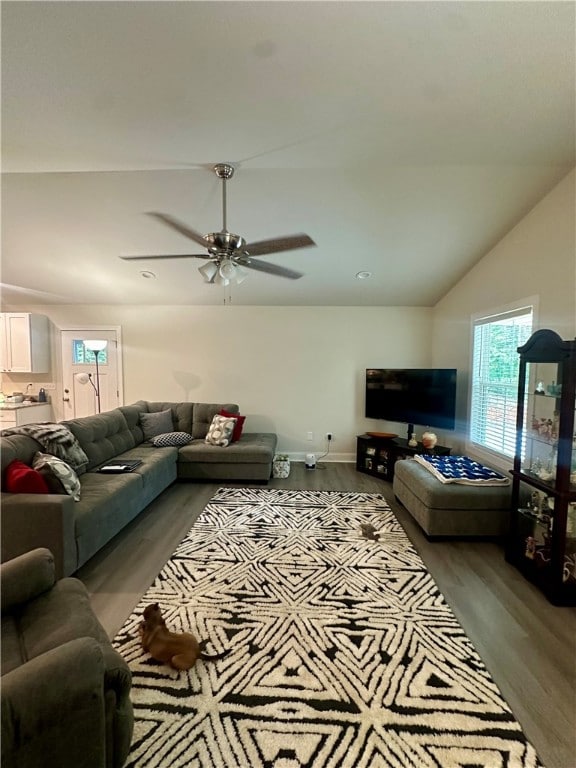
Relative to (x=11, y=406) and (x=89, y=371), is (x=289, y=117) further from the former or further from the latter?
(x=11, y=406)

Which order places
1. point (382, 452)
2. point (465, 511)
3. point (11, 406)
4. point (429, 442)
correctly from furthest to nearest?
1. point (11, 406)
2. point (382, 452)
3. point (429, 442)
4. point (465, 511)

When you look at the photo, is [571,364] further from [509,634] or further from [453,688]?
[453,688]

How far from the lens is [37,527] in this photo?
7.22 feet

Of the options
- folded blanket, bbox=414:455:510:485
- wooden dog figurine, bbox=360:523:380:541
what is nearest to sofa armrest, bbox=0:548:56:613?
A: wooden dog figurine, bbox=360:523:380:541

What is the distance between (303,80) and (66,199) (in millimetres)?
2628

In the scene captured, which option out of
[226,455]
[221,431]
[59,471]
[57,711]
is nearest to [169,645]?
[57,711]

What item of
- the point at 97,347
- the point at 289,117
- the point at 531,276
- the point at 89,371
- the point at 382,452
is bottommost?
the point at 382,452

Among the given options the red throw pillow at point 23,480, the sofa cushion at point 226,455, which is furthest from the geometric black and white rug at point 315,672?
the sofa cushion at point 226,455

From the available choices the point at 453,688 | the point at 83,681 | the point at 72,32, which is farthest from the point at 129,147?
the point at 453,688

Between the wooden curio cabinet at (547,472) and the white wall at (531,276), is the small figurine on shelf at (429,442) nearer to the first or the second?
the white wall at (531,276)

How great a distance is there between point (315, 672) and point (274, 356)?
413 cm

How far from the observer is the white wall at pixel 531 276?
2502mm

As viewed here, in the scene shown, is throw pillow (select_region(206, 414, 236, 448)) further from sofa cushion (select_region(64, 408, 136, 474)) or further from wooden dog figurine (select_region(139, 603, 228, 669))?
wooden dog figurine (select_region(139, 603, 228, 669))

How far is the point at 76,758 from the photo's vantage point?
0.94m
